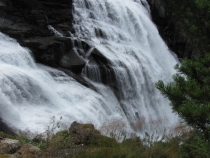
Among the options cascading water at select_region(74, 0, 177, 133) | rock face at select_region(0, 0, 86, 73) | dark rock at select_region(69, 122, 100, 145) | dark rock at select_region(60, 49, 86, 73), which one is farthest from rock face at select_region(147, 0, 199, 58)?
dark rock at select_region(69, 122, 100, 145)

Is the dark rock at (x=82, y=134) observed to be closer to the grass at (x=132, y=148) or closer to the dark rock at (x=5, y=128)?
the grass at (x=132, y=148)

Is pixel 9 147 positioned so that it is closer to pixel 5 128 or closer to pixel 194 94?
pixel 5 128

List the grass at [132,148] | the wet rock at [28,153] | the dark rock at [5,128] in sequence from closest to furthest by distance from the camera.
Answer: the grass at [132,148], the wet rock at [28,153], the dark rock at [5,128]

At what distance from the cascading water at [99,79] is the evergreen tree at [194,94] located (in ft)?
15.1

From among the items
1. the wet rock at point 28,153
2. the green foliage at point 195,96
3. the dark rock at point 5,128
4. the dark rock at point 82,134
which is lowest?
the dark rock at point 5,128

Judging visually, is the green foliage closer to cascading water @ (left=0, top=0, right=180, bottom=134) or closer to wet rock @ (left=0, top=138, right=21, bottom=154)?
wet rock @ (left=0, top=138, right=21, bottom=154)

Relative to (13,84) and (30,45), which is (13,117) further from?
(30,45)

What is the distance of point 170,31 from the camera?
1048 inches

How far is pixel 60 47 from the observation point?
13.4m

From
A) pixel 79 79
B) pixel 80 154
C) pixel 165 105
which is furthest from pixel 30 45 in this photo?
pixel 80 154

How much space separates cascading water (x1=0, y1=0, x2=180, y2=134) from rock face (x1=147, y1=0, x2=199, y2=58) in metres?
4.14

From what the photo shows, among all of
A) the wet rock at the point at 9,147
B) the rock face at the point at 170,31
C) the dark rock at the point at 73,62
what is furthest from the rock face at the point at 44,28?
the rock face at the point at 170,31

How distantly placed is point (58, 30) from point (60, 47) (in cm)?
263

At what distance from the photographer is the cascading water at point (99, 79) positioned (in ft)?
30.8
